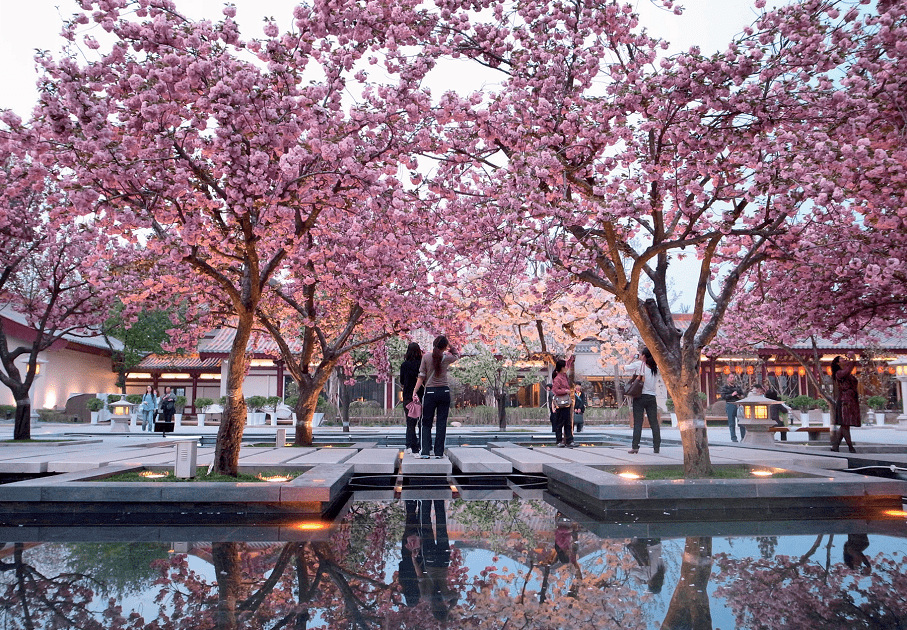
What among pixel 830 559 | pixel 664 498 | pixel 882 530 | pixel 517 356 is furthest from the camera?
pixel 517 356

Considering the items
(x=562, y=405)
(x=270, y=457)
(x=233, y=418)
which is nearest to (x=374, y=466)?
(x=270, y=457)

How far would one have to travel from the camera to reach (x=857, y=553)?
14.5 feet

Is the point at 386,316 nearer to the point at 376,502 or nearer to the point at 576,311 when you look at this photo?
the point at 376,502

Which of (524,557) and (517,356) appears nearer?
(524,557)

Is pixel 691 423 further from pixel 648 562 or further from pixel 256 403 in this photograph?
pixel 256 403

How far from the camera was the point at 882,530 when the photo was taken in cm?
535

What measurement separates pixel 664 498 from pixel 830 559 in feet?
6.86

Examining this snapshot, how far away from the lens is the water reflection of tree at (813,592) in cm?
302

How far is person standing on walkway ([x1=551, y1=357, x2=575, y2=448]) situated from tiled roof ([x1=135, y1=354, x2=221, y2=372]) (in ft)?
82.6

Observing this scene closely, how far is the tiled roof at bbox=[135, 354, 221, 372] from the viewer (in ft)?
110

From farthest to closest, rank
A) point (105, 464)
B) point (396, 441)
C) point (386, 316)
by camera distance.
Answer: point (396, 441) < point (386, 316) < point (105, 464)

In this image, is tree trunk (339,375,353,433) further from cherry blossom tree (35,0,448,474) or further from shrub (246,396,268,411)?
cherry blossom tree (35,0,448,474)

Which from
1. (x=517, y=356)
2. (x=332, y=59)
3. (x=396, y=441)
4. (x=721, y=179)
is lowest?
(x=396, y=441)

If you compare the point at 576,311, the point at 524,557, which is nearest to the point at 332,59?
the point at 524,557
